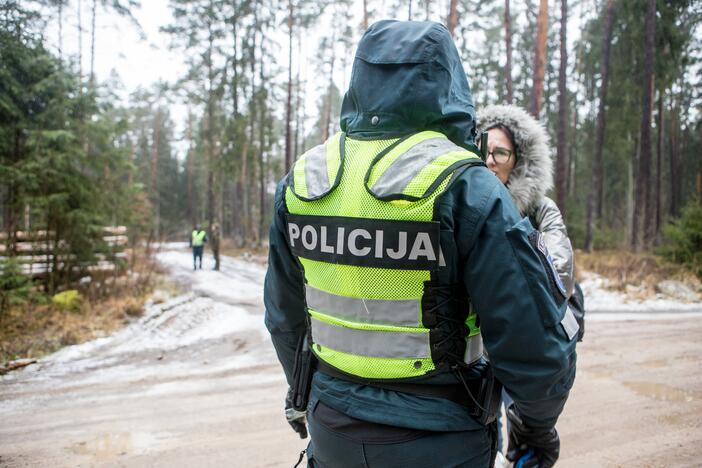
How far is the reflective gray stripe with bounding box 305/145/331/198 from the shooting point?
1481 millimetres

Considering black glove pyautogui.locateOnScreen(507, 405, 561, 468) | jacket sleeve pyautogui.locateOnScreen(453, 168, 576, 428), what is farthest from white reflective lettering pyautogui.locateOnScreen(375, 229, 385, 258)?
black glove pyautogui.locateOnScreen(507, 405, 561, 468)

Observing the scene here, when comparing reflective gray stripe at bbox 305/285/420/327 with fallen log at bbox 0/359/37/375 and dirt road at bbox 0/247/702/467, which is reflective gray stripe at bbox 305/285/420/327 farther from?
fallen log at bbox 0/359/37/375

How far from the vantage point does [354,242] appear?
4.63 feet

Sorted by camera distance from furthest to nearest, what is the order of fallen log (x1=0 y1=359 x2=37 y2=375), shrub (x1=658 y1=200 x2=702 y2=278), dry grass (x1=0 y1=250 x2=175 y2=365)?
shrub (x1=658 y1=200 x2=702 y2=278) → dry grass (x1=0 y1=250 x2=175 y2=365) → fallen log (x1=0 y1=359 x2=37 y2=375)

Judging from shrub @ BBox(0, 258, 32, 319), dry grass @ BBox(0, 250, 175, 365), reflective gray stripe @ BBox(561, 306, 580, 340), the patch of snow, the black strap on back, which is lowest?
dry grass @ BBox(0, 250, 175, 365)

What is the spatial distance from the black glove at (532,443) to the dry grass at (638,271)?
33.4 feet

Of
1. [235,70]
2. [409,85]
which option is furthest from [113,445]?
[235,70]

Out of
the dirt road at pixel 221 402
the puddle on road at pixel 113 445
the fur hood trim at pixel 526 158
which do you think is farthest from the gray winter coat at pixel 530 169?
the puddle on road at pixel 113 445

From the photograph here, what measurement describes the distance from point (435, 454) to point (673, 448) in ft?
10.3

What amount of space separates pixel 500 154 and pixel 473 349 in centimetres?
186

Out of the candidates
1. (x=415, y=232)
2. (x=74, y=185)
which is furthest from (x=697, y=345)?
(x=74, y=185)

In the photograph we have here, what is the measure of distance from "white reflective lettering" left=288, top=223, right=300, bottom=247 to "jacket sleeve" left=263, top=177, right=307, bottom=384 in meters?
0.09

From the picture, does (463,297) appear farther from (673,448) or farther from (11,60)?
(11,60)

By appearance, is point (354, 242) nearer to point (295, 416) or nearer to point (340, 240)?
point (340, 240)
